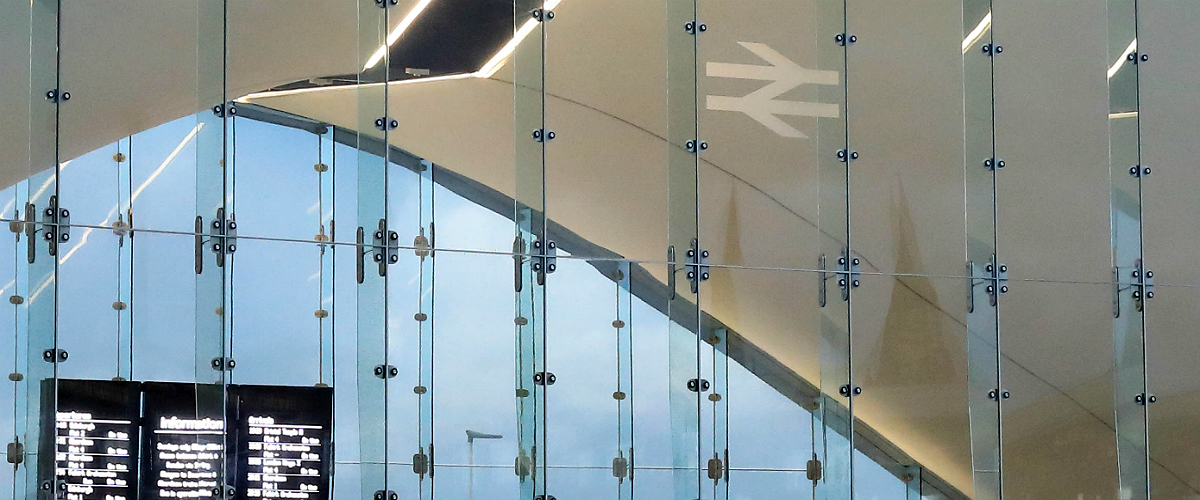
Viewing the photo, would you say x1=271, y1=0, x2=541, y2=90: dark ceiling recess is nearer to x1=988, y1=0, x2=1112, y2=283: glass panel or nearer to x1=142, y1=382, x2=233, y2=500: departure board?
x1=142, y1=382, x2=233, y2=500: departure board

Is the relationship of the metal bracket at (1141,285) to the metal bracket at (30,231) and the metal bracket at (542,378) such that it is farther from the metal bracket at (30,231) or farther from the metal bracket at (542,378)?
the metal bracket at (30,231)

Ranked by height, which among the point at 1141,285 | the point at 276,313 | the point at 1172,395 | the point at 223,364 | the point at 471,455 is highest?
the point at 1141,285

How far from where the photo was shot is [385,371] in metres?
8.72

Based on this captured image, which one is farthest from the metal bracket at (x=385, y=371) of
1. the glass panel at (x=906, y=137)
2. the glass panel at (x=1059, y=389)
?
the glass panel at (x=1059, y=389)

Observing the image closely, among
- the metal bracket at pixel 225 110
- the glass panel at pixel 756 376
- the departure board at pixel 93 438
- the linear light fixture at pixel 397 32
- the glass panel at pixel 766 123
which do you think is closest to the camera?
the departure board at pixel 93 438

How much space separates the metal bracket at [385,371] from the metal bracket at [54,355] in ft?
5.99

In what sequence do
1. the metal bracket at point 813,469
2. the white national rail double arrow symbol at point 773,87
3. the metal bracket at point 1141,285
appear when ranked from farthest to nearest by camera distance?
1. the metal bracket at point 1141,285
2. the white national rail double arrow symbol at point 773,87
3. the metal bracket at point 813,469

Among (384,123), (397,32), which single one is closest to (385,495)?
(384,123)

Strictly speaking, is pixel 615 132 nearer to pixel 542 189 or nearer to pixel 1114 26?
pixel 542 189

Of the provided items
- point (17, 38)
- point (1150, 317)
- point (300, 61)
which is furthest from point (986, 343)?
point (17, 38)

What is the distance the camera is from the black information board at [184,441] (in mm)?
8062

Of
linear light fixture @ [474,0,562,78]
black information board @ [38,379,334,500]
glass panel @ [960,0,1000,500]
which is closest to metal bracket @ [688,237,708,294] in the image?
linear light fixture @ [474,0,562,78]

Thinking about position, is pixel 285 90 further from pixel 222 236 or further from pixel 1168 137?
pixel 1168 137

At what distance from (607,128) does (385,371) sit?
7.31 ft
